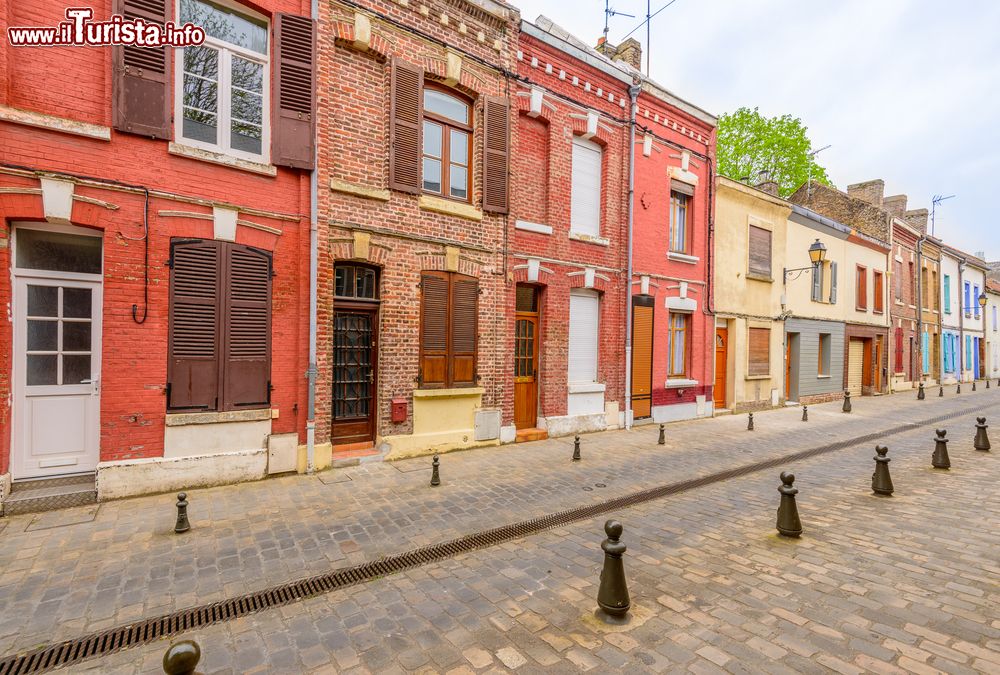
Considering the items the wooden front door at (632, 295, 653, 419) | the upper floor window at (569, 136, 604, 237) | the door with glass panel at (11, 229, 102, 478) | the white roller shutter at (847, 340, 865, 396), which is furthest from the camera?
the white roller shutter at (847, 340, 865, 396)

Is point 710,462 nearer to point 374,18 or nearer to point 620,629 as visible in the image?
point 620,629

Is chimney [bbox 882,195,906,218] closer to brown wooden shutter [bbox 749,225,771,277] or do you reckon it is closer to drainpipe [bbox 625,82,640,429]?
brown wooden shutter [bbox 749,225,771,277]

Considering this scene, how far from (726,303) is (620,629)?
41.9 ft

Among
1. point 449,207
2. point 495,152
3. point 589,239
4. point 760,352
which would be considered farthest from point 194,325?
point 760,352

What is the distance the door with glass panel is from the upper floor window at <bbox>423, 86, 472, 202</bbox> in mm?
5223

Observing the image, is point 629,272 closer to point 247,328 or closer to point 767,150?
point 247,328

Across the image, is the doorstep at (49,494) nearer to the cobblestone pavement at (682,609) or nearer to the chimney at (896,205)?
the cobblestone pavement at (682,609)

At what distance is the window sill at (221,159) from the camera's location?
6352 mm

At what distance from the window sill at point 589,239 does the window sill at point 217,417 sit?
720 cm

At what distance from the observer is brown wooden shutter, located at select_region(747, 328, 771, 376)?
49.7ft

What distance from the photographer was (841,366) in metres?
18.8

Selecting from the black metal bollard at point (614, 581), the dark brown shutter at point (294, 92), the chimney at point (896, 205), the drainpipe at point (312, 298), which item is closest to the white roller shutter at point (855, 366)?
the chimney at point (896, 205)

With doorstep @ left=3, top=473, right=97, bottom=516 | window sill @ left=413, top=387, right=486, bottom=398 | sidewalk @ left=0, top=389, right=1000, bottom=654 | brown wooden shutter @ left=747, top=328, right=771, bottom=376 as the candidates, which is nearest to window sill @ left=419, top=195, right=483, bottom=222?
window sill @ left=413, top=387, right=486, bottom=398

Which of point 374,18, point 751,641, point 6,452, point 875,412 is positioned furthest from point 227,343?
point 875,412
